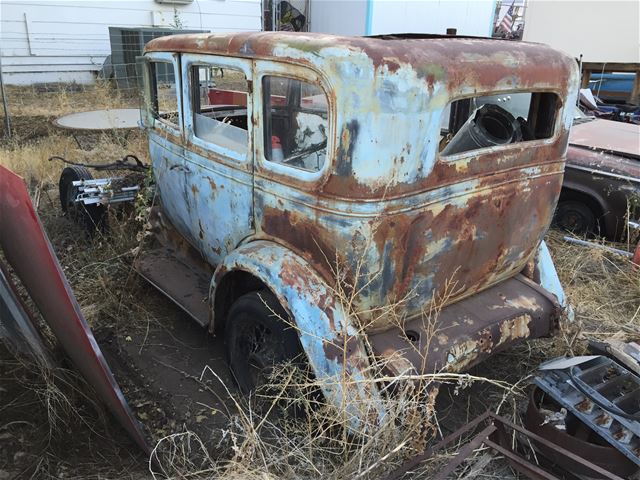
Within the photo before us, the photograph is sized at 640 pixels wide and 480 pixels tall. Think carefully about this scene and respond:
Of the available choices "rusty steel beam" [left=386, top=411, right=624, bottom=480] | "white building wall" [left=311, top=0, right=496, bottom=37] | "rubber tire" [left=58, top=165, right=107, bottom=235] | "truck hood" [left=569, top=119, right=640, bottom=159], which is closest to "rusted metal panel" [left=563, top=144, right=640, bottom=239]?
"truck hood" [left=569, top=119, right=640, bottom=159]

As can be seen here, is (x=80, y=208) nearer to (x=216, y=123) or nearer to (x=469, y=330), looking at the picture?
(x=216, y=123)

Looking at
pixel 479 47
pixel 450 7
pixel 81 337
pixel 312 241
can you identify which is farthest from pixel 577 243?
pixel 450 7

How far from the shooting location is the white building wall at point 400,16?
1636cm

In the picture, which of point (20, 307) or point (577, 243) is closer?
point (20, 307)

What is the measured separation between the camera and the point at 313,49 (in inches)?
85.4

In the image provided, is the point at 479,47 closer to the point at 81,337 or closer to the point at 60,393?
the point at 81,337

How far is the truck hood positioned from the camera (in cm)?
523

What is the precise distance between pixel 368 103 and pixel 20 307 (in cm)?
204

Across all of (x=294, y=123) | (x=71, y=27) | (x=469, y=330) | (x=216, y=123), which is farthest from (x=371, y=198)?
(x=71, y=27)

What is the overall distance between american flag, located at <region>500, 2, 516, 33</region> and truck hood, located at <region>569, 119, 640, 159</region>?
72.8 feet

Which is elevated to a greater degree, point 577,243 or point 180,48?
point 180,48

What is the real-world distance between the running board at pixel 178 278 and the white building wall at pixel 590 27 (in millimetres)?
10027

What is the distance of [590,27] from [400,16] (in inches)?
293

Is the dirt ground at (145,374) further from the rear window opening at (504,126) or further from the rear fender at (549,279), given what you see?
the rear window opening at (504,126)
